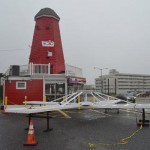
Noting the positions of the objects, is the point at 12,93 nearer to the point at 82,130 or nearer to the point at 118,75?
the point at 82,130

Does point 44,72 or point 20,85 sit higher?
point 44,72

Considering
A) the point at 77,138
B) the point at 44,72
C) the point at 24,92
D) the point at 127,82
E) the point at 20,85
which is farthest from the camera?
the point at 127,82

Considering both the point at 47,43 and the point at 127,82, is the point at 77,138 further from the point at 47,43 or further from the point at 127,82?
the point at 127,82

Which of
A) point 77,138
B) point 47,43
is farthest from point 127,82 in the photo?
point 77,138

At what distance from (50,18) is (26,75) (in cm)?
594

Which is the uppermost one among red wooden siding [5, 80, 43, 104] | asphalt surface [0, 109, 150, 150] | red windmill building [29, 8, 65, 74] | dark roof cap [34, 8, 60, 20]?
dark roof cap [34, 8, 60, 20]

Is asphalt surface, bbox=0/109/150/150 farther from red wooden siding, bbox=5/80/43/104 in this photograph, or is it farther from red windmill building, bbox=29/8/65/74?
red windmill building, bbox=29/8/65/74

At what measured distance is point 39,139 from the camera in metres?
11.1

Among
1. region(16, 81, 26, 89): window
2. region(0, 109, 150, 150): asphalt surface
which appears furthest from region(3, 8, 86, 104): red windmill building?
region(0, 109, 150, 150): asphalt surface

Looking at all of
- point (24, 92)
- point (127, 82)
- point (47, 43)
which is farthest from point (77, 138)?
point (127, 82)

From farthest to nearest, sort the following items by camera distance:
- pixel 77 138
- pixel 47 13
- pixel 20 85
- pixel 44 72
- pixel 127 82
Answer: pixel 127 82 → pixel 47 13 → pixel 44 72 → pixel 20 85 → pixel 77 138

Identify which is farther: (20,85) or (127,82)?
(127,82)

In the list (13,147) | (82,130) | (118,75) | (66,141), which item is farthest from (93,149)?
(118,75)

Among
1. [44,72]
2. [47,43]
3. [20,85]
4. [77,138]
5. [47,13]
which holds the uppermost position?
[47,13]
